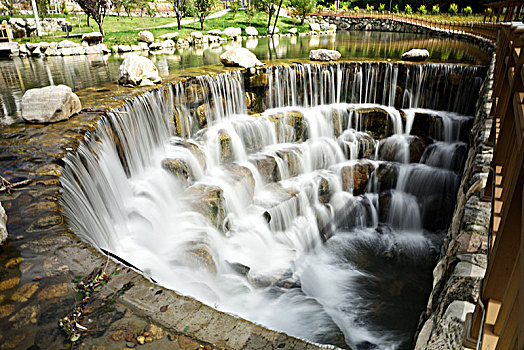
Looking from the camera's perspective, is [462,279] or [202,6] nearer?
[462,279]

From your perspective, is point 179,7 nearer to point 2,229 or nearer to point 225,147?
point 225,147

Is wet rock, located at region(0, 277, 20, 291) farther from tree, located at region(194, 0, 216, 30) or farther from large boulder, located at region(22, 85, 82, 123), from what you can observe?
tree, located at region(194, 0, 216, 30)

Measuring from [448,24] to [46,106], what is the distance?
1499 inches

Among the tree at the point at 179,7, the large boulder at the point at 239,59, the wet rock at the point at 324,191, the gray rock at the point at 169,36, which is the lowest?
the wet rock at the point at 324,191

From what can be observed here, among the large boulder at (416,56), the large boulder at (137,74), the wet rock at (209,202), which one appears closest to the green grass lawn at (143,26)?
the large boulder at (137,74)

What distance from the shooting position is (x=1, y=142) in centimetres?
751

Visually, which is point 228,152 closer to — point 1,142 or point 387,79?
point 1,142

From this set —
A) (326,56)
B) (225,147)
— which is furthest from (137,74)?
(326,56)

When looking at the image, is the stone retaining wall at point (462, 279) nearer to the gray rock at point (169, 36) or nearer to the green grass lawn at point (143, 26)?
the green grass lawn at point (143, 26)

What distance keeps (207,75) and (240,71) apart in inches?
60.3

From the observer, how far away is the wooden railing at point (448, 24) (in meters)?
21.0

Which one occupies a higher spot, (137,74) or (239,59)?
(239,59)

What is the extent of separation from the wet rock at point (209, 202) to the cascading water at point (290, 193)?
33 mm

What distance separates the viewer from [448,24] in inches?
1372
